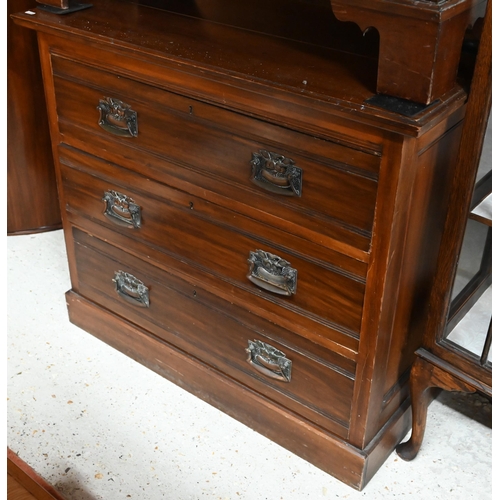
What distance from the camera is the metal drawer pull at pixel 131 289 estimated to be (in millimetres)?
2082

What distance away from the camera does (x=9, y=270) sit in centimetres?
261

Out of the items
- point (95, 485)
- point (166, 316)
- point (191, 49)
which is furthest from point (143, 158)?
point (95, 485)

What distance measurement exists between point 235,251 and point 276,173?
271 mm

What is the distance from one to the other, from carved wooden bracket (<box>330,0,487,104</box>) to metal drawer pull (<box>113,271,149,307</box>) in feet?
3.30

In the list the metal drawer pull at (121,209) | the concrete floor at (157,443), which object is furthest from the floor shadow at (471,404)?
the metal drawer pull at (121,209)

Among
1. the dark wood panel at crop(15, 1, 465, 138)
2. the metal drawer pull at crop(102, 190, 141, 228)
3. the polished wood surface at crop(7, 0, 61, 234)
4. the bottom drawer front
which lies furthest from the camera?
the polished wood surface at crop(7, 0, 61, 234)

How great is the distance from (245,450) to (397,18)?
1.19 m

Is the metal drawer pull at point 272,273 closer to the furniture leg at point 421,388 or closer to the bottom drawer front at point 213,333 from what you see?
the bottom drawer front at point 213,333

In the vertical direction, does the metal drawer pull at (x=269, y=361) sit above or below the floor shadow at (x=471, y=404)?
above

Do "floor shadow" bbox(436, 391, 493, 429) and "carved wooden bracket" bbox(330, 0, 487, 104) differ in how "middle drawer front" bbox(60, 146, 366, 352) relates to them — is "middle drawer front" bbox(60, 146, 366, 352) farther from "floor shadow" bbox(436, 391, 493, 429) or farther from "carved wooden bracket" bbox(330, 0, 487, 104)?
"floor shadow" bbox(436, 391, 493, 429)

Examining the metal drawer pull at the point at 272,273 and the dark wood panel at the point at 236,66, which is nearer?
the dark wood panel at the point at 236,66

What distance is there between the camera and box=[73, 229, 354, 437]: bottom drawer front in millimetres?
1771

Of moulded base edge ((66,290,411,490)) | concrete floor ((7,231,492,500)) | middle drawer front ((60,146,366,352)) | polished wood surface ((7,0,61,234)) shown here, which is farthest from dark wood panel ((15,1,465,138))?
concrete floor ((7,231,492,500))

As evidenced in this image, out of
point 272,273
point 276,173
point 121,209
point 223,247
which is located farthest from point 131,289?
point 276,173
